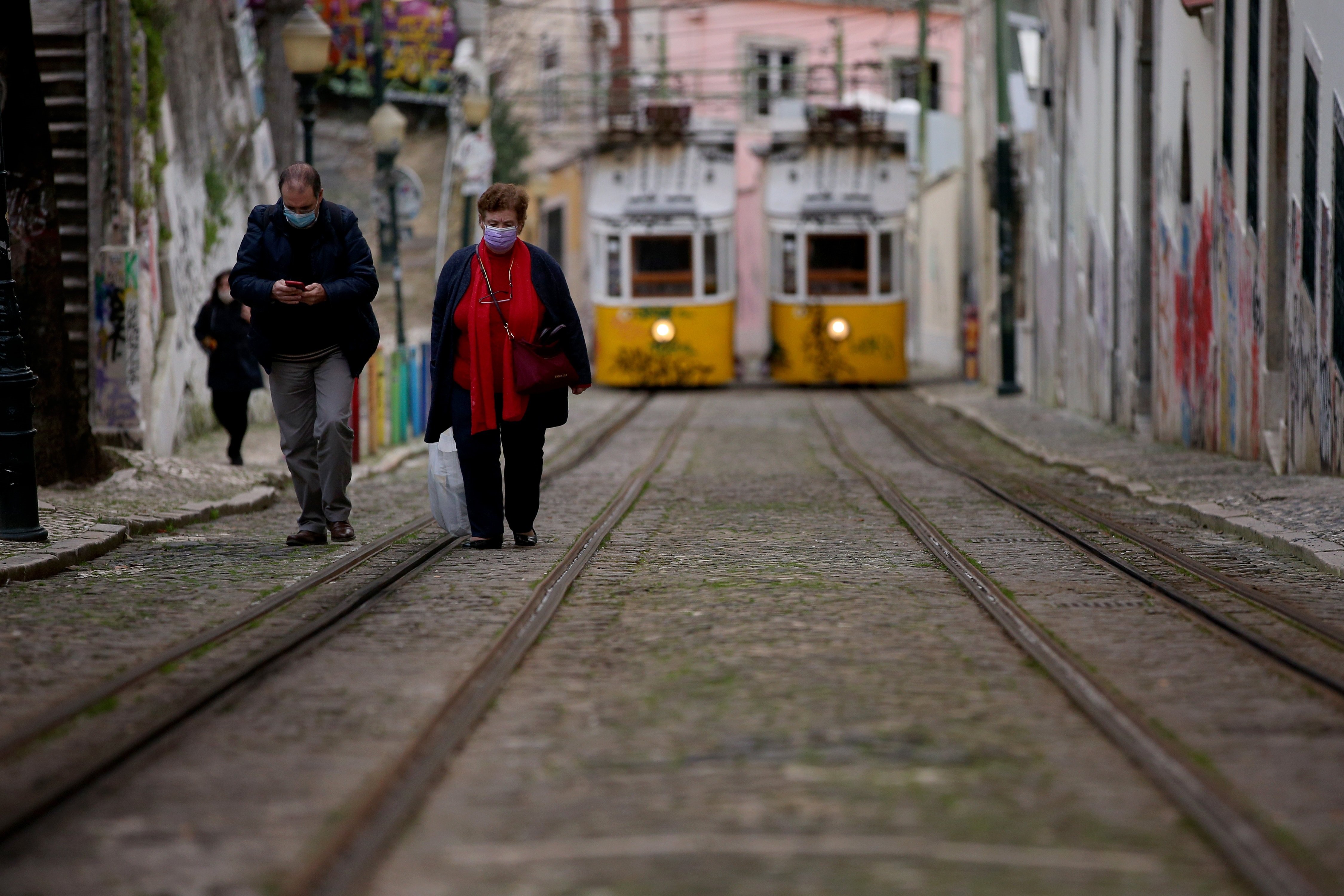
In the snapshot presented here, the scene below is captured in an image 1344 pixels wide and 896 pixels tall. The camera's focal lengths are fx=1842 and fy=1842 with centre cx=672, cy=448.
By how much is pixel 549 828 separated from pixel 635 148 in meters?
23.8

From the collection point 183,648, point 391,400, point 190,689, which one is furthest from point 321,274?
point 391,400

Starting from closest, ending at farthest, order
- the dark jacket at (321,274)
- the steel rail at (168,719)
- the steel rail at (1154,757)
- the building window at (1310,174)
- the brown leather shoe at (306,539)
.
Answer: the steel rail at (1154,757) → the steel rail at (168,719) → the dark jacket at (321,274) → the brown leather shoe at (306,539) → the building window at (1310,174)

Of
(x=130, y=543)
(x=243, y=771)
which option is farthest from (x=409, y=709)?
(x=130, y=543)

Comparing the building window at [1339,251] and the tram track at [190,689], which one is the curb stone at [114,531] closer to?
the tram track at [190,689]

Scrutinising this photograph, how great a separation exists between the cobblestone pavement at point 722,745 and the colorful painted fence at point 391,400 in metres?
7.38

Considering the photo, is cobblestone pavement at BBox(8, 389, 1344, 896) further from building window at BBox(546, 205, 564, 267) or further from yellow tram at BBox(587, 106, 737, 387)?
building window at BBox(546, 205, 564, 267)

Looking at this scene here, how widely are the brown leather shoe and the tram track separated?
0.25 metres

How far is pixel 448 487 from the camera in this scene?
8.58m

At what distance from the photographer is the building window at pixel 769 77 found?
151 feet

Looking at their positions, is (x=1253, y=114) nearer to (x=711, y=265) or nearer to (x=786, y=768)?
(x=786, y=768)

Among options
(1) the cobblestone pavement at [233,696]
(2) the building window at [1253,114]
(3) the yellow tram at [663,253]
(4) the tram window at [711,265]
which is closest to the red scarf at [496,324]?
(1) the cobblestone pavement at [233,696]

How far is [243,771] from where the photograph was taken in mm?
4281

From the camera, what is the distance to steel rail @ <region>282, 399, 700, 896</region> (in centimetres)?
343

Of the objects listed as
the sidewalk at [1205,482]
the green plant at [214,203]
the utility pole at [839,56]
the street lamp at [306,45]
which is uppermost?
the utility pole at [839,56]
